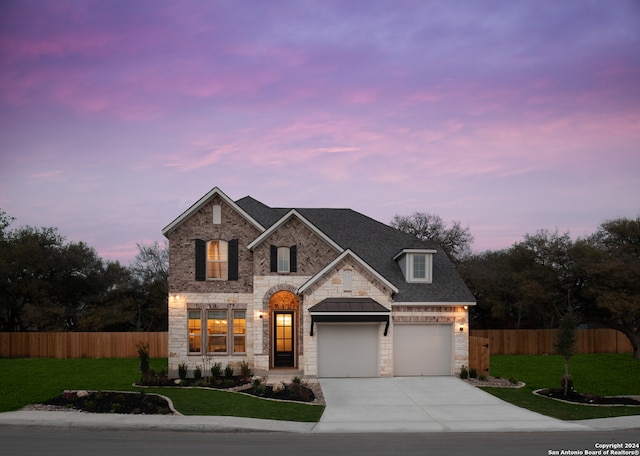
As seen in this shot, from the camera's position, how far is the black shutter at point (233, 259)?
2575 cm

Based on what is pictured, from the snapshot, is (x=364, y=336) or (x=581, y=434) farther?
(x=364, y=336)

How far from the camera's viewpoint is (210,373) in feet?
82.2

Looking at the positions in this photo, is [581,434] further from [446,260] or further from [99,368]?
[99,368]

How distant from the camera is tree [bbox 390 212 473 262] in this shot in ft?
189

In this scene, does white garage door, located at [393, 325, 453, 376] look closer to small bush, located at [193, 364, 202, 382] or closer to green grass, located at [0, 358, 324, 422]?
green grass, located at [0, 358, 324, 422]

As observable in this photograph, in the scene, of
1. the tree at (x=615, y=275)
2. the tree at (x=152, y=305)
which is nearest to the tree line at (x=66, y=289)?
the tree at (x=152, y=305)

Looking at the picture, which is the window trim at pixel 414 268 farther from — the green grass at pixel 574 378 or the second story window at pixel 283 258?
the second story window at pixel 283 258

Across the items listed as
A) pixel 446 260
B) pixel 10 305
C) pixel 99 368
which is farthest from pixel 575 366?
pixel 10 305

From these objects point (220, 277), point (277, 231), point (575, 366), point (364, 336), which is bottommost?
point (575, 366)

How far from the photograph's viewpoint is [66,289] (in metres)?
41.6

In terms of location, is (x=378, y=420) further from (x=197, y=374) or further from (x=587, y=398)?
(x=197, y=374)

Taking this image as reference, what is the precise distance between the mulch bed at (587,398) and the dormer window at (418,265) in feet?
24.4

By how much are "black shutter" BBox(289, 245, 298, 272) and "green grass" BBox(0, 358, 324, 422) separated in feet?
22.2

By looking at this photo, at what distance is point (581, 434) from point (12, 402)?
53.9ft
